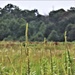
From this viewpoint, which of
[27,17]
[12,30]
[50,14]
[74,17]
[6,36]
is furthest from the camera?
[50,14]

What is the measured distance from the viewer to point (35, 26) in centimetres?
4716

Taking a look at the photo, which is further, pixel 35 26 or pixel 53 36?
pixel 35 26

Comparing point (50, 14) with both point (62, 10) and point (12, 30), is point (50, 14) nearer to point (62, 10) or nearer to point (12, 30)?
point (62, 10)

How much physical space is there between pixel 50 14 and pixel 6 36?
16.7 m

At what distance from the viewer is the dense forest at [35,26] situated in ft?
135

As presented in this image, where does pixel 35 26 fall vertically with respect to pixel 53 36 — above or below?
above

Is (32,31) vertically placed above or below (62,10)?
below

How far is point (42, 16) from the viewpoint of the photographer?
2188 inches

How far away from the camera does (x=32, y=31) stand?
45594 mm

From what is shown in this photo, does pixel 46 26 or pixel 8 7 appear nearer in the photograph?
pixel 46 26

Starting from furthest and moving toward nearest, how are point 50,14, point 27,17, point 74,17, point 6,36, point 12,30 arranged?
point 50,14 → point 27,17 → point 74,17 → point 12,30 → point 6,36

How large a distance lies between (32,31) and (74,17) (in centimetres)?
712

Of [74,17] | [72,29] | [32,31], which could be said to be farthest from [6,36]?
[74,17]

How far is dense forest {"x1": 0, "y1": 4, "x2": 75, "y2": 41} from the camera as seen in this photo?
1614 inches
